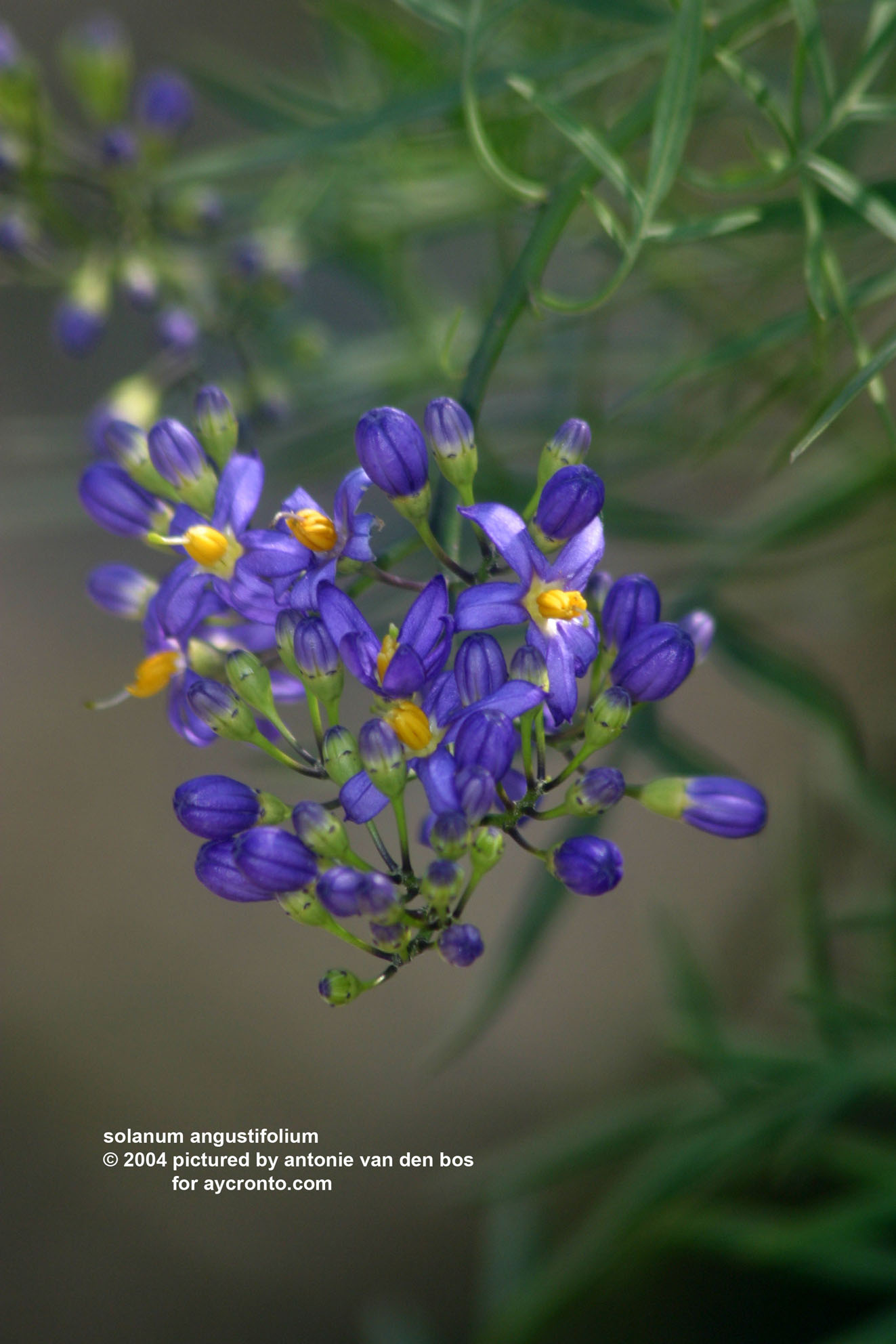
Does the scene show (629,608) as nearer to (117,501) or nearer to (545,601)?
(545,601)

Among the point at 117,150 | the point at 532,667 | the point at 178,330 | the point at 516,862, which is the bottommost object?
the point at 532,667

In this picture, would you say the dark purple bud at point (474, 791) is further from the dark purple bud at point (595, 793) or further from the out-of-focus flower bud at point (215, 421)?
the out-of-focus flower bud at point (215, 421)

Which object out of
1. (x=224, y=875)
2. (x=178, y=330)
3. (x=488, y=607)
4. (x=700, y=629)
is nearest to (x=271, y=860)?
(x=224, y=875)

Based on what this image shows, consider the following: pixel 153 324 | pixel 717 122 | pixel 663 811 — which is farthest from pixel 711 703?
pixel 663 811

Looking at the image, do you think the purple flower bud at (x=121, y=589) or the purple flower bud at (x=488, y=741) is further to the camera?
the purple flower bud at (x=121, y=589)

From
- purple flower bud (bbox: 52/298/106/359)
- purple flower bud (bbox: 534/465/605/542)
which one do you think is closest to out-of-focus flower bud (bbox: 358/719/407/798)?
purple flower bud (bbox: 534/465/605/542)

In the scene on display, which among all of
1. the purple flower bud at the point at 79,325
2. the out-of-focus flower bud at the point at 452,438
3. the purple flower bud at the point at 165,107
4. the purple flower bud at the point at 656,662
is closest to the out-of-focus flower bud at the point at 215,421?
the out-of-focus flower bud at the point at 452,438
